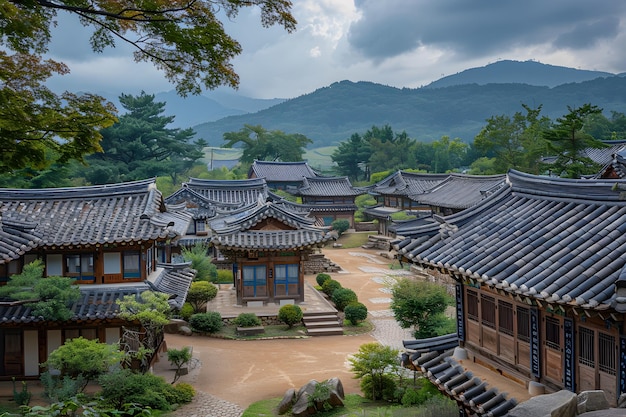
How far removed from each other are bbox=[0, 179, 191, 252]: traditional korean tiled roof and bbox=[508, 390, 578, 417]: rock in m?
14.7

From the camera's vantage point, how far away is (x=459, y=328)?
1216cm

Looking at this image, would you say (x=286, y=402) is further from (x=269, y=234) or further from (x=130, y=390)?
(x=269, y=234)

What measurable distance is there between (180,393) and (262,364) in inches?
191

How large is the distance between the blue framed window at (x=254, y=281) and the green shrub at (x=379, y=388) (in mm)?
11936

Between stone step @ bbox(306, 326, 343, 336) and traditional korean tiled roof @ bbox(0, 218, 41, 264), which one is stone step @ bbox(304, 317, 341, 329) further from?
traditional korean tiled roof @ bbox(0, 218, 41, 264)

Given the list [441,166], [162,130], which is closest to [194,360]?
[162,130]

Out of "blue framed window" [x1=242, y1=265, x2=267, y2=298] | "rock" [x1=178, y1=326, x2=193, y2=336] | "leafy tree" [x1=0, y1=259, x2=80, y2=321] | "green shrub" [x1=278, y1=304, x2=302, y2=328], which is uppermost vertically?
"leafy tree" [x1=0, y1=259, x2=80, y2=321]

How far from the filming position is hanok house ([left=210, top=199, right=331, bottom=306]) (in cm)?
2853

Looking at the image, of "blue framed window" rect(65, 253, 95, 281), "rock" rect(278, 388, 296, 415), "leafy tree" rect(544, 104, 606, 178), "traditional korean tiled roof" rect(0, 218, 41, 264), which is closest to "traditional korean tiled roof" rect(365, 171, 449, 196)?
"leafy tree" rect(544, 104, 606, 178)

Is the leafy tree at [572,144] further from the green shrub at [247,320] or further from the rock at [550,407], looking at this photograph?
the rock at [550,407]

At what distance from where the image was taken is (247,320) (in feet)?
86.8

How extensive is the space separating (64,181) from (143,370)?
103 feet

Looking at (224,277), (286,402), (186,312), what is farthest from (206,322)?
(224,277)

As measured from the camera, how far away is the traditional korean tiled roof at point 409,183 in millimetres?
54562
